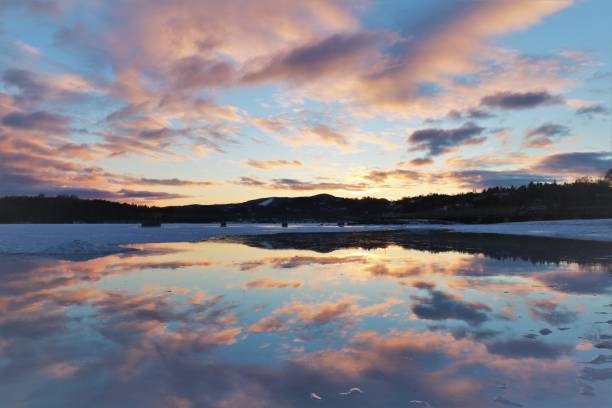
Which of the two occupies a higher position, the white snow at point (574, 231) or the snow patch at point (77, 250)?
the white snow at point (574, 231)

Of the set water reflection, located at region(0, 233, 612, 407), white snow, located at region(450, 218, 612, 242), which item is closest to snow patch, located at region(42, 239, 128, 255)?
water reflection, located at region(0, 233, 612, 407)

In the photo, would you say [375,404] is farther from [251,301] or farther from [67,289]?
[67,289]

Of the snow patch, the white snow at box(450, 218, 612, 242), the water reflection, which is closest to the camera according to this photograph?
the water reflection

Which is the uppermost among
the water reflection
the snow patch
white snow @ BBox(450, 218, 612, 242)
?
white snow @ BBox(450, 218, 612, 242)

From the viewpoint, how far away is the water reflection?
451 centimetres

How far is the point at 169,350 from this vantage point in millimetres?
5992

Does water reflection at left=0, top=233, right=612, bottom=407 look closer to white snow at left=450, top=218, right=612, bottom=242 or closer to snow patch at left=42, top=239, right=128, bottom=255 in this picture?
snow patch at left=42, top=239, right=128, bottom=255

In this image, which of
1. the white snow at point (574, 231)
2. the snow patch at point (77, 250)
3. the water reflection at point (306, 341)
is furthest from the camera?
the white snow at point (574, 231)

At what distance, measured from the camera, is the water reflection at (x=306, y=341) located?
4508mm

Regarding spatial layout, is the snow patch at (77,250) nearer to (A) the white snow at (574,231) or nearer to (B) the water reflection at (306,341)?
(B) the water reflection at (306,341)

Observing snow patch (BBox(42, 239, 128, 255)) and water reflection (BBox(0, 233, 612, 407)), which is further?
snow patch (BBox(42, 239, 128, 255))

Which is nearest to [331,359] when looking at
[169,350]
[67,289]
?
[169,350]

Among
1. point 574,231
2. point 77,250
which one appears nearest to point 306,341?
point 77,250

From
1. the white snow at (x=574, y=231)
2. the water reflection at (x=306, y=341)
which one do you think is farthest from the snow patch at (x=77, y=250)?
the white snow at (x=574, y=231)
